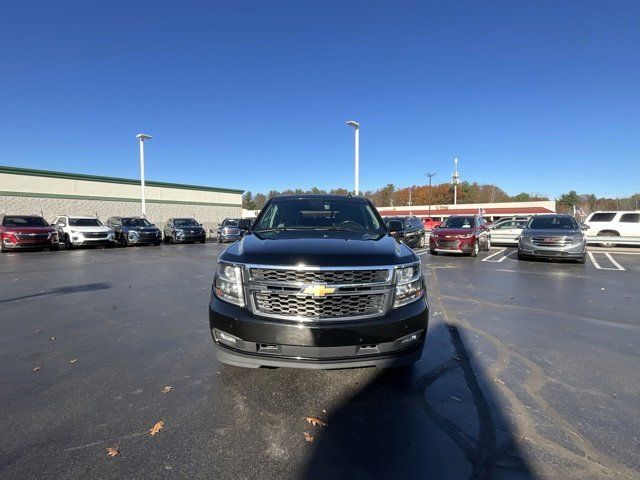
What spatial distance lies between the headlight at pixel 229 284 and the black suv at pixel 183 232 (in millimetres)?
22508

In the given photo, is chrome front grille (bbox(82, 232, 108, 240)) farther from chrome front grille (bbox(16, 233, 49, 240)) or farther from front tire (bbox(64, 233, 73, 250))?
chrome front grille (bbox(16, 233, 49, 240))

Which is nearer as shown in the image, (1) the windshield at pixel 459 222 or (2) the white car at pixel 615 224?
(1) the windshield at pixel 459 222

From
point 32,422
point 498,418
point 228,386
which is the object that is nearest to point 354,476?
point 498,418

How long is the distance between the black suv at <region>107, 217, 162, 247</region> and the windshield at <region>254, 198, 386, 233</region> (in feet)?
62.5

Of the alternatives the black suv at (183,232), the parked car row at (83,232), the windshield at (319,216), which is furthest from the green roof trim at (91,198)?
the windshield at (319,216)

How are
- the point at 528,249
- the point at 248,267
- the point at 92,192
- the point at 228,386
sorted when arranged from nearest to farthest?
the point at 248,267
the point at 228,386
the point at 528,249
the point at 92,192

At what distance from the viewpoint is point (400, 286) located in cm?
320

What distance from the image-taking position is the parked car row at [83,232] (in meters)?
17.1

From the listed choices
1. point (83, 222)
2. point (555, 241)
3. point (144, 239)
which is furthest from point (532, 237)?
point (83, 222)

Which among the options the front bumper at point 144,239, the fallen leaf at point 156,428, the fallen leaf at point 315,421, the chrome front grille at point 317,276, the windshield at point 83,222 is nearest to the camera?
the fallen leaf at point 156,428

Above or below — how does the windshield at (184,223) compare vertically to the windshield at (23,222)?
below

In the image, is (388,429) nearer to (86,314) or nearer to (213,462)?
(213,462)

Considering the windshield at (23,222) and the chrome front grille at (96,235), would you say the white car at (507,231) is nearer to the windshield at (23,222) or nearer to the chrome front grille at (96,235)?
the chrome front grille at (96,235)

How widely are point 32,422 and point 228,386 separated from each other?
1.52m
